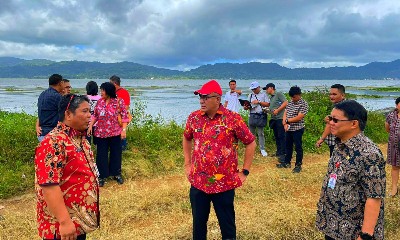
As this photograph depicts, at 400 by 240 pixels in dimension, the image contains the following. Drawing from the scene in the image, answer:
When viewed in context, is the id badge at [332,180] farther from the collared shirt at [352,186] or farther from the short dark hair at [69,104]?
the short dark hair at [69,104]

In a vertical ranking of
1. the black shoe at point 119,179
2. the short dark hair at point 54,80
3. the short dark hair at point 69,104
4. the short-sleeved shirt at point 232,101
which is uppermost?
the short dark hair at point 54,80

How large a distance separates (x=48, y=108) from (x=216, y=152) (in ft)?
11.5

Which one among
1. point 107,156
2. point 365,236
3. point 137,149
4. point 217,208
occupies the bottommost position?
point 137,149

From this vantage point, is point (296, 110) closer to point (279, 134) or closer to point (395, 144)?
point (279, 134)

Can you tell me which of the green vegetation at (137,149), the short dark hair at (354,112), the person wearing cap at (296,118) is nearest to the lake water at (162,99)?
the green vegetation at (137,149)

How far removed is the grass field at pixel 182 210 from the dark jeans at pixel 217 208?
0.83 m

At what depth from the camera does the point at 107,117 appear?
6523 millimetres

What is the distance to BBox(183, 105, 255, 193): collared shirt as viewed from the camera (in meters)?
3.34

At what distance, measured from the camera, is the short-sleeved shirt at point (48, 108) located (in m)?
5.45

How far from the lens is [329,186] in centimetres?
270

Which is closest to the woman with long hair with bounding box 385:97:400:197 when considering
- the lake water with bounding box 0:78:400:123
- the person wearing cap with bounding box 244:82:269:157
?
the person wearing cap with bounding box 244:82:269:157

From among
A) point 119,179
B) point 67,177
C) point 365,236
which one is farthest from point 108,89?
point 365,236

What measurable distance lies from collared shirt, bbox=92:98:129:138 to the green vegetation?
1.37m

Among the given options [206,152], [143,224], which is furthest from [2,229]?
[206,152]
